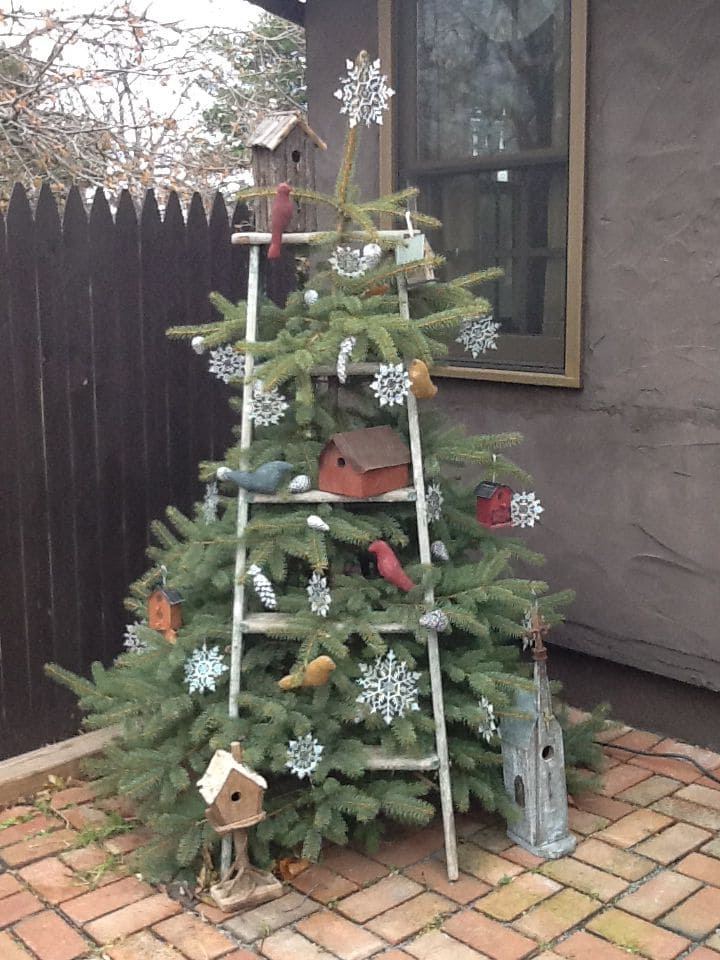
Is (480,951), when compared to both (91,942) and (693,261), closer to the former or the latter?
(91,942)

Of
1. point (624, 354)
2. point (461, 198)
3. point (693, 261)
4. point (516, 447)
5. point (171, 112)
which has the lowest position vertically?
point (516, 447)

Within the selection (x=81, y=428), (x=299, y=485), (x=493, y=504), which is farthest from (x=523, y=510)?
(x=81, y=428)

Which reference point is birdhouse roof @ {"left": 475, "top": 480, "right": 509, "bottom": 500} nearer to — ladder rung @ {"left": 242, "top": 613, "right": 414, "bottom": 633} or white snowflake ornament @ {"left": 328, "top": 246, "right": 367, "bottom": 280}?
ladder rung @ {"left": 242, "top": 613, "right": 414, "bottom": 633}

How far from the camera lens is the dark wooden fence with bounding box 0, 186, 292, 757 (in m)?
3.85

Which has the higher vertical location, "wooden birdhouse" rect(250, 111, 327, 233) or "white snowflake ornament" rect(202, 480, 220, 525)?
"wooden birdhouse" rect(250, 111, 327, 233)

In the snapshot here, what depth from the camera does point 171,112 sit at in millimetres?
8781

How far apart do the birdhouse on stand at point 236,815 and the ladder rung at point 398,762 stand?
1.21ft

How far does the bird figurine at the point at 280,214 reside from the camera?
3.10m

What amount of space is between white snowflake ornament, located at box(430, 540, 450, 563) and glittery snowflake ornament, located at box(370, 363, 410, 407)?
0.55 meters

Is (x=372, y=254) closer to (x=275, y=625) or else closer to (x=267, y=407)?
(x=267, y=407)

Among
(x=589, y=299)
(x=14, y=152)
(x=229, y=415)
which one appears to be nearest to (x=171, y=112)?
(x=14, y=152)

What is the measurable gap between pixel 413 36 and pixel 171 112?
4597 millimetres

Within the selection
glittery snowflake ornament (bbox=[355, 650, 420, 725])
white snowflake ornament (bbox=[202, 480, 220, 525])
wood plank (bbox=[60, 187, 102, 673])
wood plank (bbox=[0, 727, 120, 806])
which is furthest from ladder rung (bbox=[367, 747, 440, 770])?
wood plank (bbox=[60, 187, 102, 673])

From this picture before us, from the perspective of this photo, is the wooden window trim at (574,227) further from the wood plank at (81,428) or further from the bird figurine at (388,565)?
the wood plank at (81,428)
